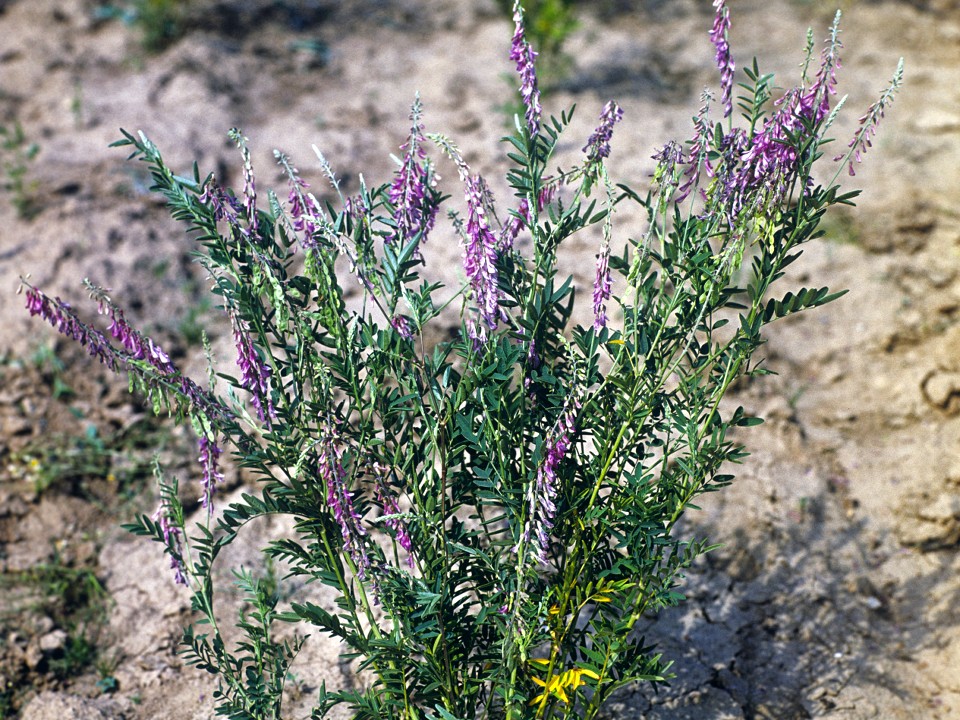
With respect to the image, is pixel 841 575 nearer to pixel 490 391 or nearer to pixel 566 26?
pixel 490 391

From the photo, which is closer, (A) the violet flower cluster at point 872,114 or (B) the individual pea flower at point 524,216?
(A) the violet flower cluster at point 872,114

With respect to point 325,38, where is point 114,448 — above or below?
below

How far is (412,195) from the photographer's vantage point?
7.42ft

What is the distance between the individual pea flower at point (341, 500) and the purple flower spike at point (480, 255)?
428mm

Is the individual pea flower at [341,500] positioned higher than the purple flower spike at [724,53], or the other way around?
the purple flower spike at [724,53]

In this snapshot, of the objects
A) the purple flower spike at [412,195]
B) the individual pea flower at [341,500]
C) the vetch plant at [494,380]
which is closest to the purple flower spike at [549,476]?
the vetch plant at [494,380]

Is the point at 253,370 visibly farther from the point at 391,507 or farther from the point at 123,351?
the point at 391,507

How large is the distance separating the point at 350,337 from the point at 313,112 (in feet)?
12.4

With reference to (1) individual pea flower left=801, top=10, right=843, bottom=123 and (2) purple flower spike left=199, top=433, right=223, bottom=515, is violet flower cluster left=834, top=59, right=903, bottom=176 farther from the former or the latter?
(2) purple flower spike left=199, top=433, right=223, bottom=515

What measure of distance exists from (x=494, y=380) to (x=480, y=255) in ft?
0.98

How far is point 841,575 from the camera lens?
362cm

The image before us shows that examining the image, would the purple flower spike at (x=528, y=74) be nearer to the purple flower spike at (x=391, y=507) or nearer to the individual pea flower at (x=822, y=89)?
the individual pea flower at (x=822, y=89)

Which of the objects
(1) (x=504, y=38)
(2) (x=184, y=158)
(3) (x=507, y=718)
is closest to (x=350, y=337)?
(3) (x=507, y=718)

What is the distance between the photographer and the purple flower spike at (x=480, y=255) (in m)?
2.08
